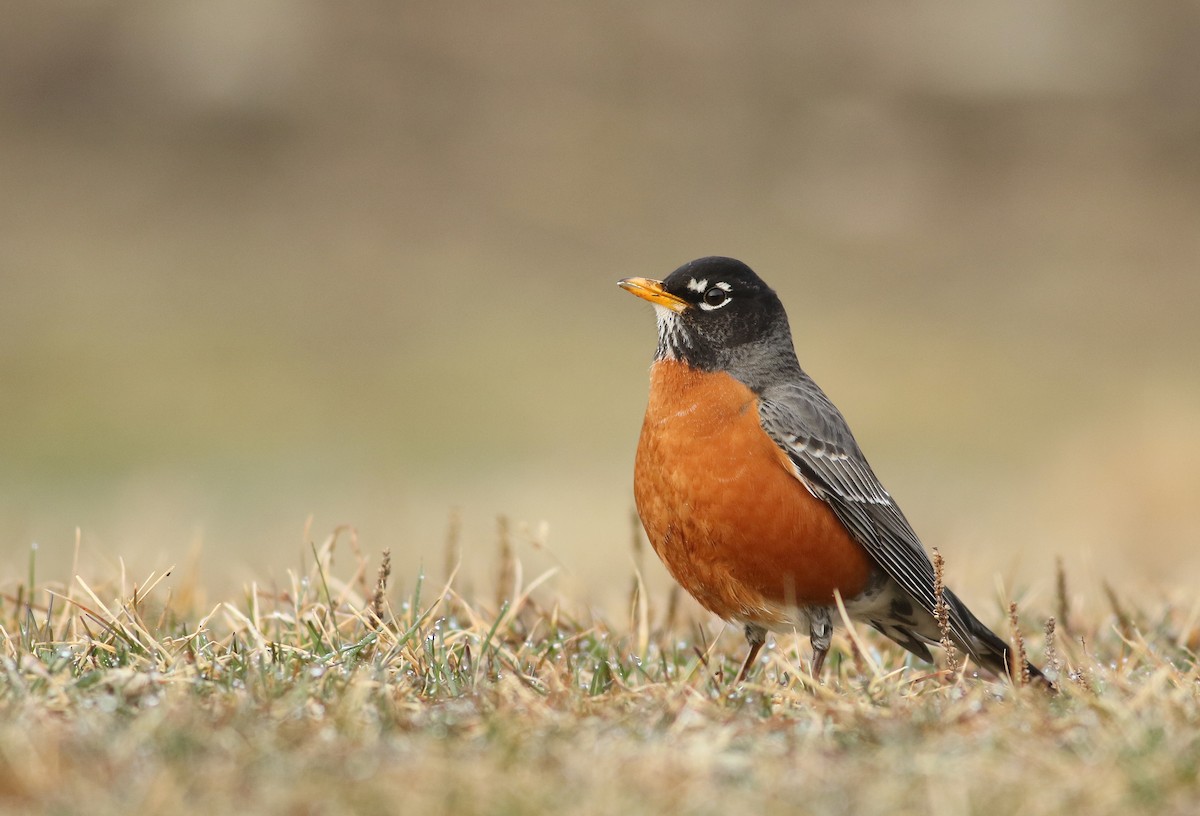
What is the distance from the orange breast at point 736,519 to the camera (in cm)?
566

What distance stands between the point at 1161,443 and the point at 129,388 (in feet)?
56.3

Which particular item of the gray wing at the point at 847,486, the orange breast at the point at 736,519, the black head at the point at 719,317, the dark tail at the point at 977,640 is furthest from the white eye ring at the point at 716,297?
the dark tail at the point at 977,640

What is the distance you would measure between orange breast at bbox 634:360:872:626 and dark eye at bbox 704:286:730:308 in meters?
0.71

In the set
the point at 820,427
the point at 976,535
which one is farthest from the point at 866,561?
the point at 976,535

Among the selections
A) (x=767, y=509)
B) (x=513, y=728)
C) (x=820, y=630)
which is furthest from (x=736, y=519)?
(x=513, y=728)

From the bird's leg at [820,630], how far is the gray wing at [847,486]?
327mm

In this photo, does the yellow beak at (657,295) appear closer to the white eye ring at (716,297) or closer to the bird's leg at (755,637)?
the white eye ring at (716,297)

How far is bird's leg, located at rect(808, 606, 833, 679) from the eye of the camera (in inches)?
227

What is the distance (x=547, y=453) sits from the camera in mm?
20719

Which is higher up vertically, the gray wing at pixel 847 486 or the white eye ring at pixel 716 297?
the white eye ring at pixel 716 297

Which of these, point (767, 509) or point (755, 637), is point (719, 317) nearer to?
point (767, 509)

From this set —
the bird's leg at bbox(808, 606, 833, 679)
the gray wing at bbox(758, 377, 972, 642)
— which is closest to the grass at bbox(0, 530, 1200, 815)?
the bird's leg at bbox(808, 606, 833, 679)

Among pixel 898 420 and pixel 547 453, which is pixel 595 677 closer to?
pixel 547 453

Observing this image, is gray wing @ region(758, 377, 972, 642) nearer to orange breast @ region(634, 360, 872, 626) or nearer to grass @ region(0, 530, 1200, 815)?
orange breast @ region(634, 360, 872, 626)
